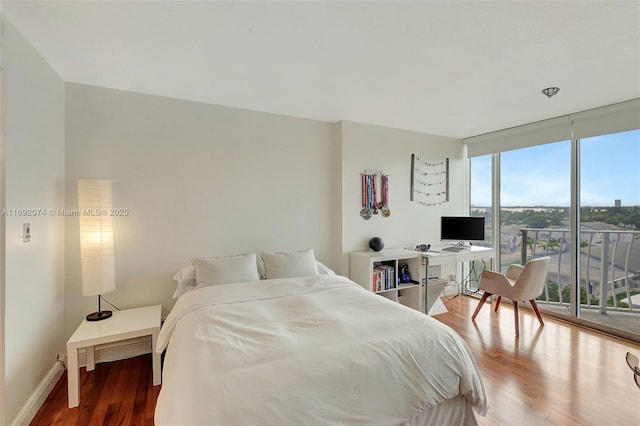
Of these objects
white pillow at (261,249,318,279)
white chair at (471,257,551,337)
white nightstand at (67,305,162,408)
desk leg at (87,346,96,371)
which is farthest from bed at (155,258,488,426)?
white chair at (471,257,551,337)

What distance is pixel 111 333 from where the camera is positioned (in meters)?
2.03

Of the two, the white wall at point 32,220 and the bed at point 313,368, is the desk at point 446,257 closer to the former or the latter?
the bed at point 313,368

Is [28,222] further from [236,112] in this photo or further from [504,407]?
[504,407]

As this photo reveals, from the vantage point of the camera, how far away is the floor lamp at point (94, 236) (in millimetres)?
2211

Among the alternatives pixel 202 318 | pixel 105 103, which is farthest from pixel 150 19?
pixel 202 318

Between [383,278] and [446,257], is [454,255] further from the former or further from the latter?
[383,278]

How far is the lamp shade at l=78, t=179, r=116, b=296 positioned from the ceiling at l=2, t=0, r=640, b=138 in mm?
933

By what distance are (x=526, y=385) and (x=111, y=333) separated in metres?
3.08

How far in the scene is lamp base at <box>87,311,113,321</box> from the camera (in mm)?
2246

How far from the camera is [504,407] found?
190cm

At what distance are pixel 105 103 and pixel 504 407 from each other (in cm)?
391

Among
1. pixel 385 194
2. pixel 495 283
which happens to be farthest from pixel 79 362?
pixel 495 283

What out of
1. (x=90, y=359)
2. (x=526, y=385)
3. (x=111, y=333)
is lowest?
(x=526, y=385)

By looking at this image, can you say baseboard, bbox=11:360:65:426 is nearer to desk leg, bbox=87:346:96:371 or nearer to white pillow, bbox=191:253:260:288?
desk leg, bbox=87:346:96:371
